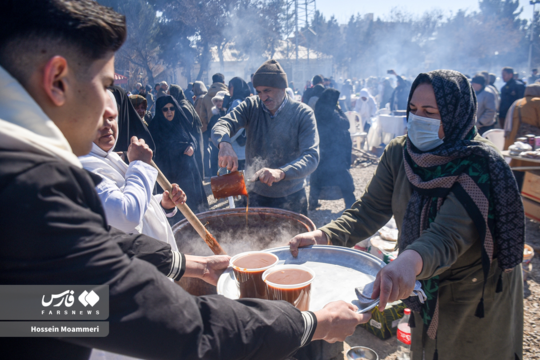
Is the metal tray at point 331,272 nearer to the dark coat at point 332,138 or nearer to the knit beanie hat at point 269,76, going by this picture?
the knit beanie hat at point 269,76

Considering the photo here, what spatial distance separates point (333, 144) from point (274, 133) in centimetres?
333

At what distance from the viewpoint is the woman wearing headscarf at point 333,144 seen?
247 inches

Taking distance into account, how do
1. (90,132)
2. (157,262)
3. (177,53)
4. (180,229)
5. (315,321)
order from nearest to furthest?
(90,132)
(315,321)
(157,262)
(180,229)
(177,53)

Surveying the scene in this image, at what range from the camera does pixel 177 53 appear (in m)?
30.0

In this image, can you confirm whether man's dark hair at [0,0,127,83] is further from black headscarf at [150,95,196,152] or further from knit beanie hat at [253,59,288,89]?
black headscarf at [150,95,196,152]

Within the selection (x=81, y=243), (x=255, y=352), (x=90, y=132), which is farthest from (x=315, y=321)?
(x=90, y=132)

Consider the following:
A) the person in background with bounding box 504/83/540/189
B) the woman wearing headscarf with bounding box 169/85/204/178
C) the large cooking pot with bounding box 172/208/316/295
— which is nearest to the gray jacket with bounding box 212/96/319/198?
the large cooking pot with bounding box 172/208/316/295

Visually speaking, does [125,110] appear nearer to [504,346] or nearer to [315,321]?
[315,321]

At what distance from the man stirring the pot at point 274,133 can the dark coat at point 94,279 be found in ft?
7.68

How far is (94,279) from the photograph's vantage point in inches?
28.0

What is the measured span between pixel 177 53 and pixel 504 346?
32.5 meters

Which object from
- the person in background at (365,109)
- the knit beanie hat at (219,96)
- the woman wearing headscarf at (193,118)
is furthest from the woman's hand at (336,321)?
the person in background at (365,109)

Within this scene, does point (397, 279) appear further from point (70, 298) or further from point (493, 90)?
point (493, 90)

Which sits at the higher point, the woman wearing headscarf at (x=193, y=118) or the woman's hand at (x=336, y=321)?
the woman wearing headscarf at (x=193, y=118)
